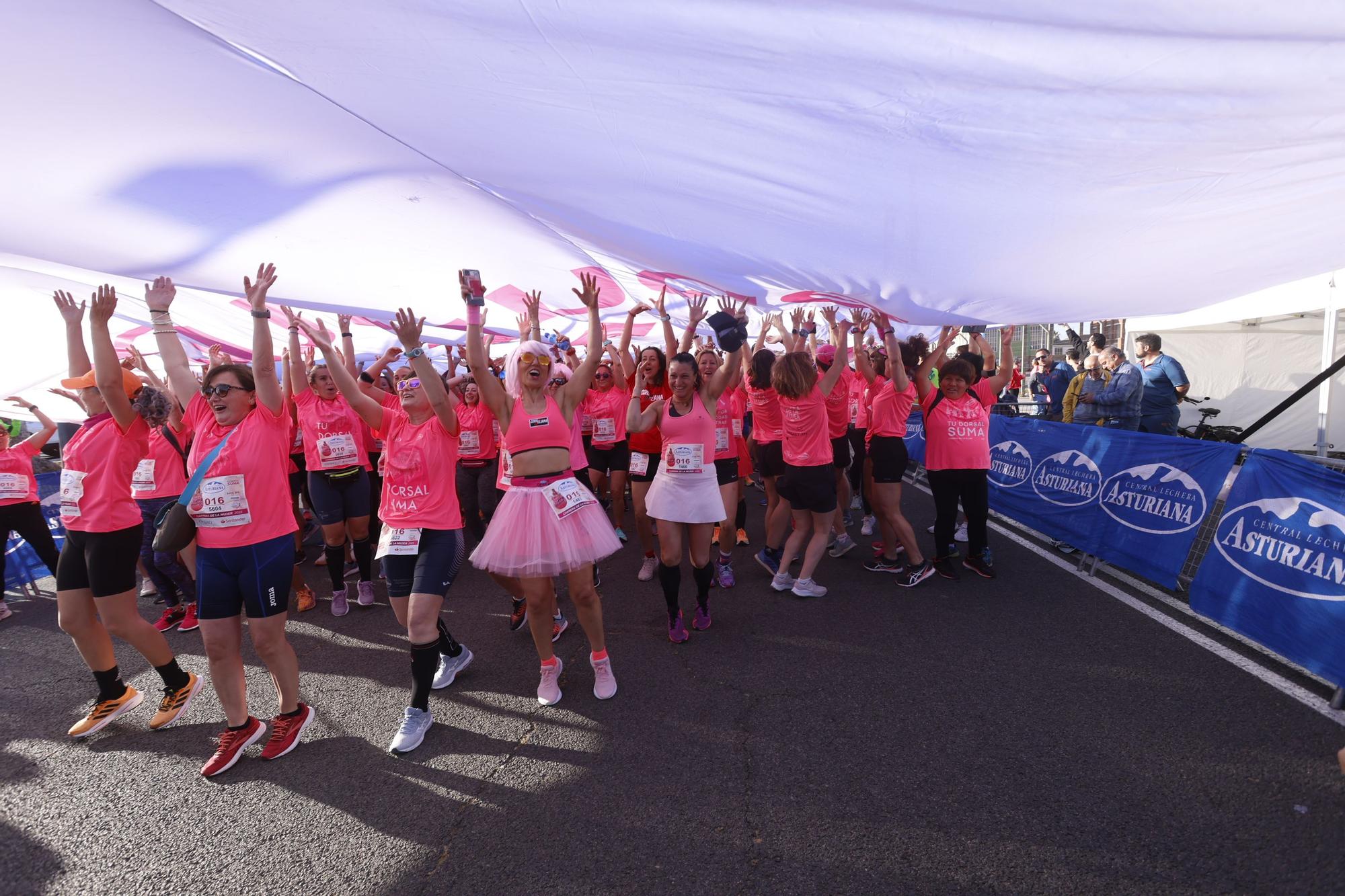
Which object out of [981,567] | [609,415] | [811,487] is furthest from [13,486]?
[981,567]

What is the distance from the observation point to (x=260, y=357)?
312 centimetres

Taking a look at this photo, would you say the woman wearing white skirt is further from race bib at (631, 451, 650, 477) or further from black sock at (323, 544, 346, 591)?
black sock at (323, 544, 346, 591)

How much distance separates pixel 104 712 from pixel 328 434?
225cm

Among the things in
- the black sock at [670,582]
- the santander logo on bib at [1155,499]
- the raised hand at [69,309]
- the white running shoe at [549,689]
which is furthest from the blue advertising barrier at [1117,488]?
the raised hand at [69,309]

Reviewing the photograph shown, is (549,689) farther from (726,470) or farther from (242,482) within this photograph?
(726,470)

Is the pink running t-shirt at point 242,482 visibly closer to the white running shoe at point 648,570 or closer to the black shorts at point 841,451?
the white running shoe at point 648,570

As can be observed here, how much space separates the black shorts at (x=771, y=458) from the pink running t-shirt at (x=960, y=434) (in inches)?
49.4

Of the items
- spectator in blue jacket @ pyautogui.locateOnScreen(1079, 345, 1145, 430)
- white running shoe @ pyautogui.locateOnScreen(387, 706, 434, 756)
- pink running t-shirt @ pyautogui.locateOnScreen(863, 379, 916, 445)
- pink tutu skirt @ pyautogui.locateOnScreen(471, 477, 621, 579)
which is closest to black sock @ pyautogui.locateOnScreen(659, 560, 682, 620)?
pink tutu skirt @ pyautogui.locateOnScreen(471, 477, 621, 579)

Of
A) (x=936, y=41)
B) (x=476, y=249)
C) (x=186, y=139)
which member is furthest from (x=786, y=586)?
(x=186, y=139)

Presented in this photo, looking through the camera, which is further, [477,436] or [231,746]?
[477,436]

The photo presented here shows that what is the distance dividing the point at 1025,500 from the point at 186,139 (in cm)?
752

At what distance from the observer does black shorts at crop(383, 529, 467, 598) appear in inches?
131

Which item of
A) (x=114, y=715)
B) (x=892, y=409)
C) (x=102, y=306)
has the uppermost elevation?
(x=102, y=306)

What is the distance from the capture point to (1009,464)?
7.13 metres
